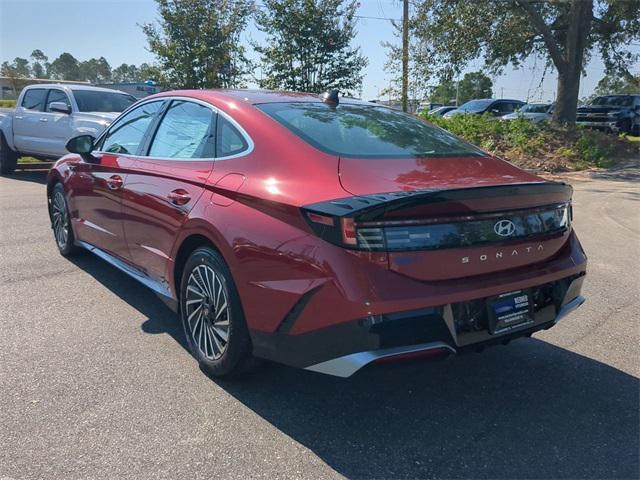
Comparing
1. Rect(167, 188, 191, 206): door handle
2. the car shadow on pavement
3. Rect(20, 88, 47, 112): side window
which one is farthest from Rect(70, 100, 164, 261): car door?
Rect(20, 88, 47, 112): side window

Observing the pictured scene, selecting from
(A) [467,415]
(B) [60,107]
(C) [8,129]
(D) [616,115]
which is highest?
(B) [60,107]

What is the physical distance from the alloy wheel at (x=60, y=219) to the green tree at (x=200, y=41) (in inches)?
468

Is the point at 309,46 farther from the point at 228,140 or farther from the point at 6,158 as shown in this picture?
the point at 228,140

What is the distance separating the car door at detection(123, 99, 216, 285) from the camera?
3.53m

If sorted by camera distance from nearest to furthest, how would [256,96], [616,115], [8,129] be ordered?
1. [256,96]
2. [8,129]
3. [616,115]

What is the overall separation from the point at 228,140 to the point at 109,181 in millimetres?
1553

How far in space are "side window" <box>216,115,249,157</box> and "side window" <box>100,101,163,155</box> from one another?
1022 millimetres

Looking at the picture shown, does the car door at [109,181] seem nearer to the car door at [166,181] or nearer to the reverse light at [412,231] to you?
the car door at [166,181]

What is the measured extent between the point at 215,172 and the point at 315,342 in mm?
1257

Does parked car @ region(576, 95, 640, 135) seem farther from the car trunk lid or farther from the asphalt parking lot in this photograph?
the car trunk lid

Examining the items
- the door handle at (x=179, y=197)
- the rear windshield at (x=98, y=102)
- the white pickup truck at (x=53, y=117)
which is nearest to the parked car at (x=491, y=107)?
the rear windshield at (x=98, y=102)

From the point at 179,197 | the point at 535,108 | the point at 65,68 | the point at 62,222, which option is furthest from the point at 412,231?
the point at 65,68

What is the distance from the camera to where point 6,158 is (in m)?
12.5

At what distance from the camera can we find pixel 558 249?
321 cm
